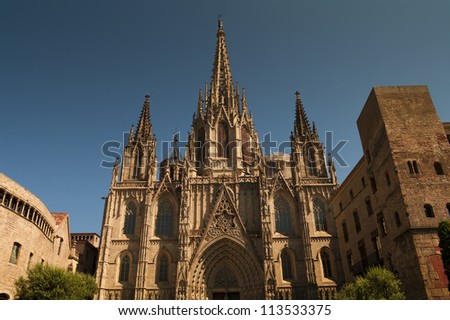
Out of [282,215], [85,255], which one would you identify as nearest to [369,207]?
[282,215]

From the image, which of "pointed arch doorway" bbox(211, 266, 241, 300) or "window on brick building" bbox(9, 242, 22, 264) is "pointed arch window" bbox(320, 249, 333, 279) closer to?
"pointed arch doorway" bbox(211, 266, 241, 300)

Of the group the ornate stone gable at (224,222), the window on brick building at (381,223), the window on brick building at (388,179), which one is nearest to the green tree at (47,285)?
the ornate stone gable at (224,222)

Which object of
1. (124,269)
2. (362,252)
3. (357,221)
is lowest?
(362,252)

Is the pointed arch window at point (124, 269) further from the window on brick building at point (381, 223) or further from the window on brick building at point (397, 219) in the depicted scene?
the window on brick building at point (397, 219)

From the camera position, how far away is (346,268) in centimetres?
3023

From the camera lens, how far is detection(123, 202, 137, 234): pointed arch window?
35.6 metres

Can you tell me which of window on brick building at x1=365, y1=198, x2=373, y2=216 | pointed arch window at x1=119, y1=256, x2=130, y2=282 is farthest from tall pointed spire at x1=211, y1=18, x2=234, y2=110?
window on brick building at x1=365, y1=198, x2=373, y2=216

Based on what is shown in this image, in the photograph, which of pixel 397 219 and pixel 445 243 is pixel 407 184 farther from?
pixel 445 243

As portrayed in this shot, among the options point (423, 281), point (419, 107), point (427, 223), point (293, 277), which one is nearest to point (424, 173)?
point (427, 223)

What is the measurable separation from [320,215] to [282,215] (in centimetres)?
398

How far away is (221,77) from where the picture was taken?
5012 centimetres

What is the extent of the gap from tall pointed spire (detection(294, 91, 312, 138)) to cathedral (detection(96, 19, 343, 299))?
1.25 m

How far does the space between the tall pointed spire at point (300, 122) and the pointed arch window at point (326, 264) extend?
1475 centimetres

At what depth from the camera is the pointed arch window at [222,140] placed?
42.2m
